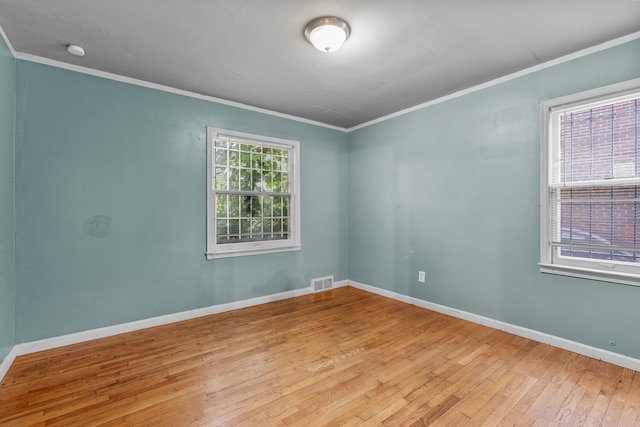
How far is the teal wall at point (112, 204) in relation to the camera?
2.63m

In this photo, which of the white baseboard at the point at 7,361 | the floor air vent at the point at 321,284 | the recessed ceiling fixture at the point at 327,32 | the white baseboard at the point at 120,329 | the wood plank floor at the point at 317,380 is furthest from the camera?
the floor air vent at the point at 321,284

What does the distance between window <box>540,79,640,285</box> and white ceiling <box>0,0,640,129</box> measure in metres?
0.53

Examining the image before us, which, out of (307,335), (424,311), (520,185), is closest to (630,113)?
(520,185)

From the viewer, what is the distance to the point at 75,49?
247 centimetres

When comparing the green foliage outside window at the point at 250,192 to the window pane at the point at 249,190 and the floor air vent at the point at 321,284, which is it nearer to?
the window pane at the point at 249,190

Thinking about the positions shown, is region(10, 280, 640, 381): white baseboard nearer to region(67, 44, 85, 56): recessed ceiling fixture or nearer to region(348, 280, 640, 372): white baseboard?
region(348, 280, 640, 372): white baseboard

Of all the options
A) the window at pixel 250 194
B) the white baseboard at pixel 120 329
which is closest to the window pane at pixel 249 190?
the window at pixel 250 194

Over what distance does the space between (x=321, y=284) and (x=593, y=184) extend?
3.35 m

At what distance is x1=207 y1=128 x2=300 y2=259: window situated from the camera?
3637 millimetres

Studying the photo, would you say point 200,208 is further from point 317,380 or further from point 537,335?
point 537,335

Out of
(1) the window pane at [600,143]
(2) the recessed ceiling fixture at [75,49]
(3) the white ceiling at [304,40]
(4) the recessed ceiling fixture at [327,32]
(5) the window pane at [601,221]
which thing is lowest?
(5) the window pane at [601,221]

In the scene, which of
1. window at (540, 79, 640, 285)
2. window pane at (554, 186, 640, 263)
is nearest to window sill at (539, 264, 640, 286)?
window at (540, 79, 640, 285)

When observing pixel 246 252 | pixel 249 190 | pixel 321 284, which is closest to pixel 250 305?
pixel 246 252

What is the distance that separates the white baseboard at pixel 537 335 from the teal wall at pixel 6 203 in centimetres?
397
